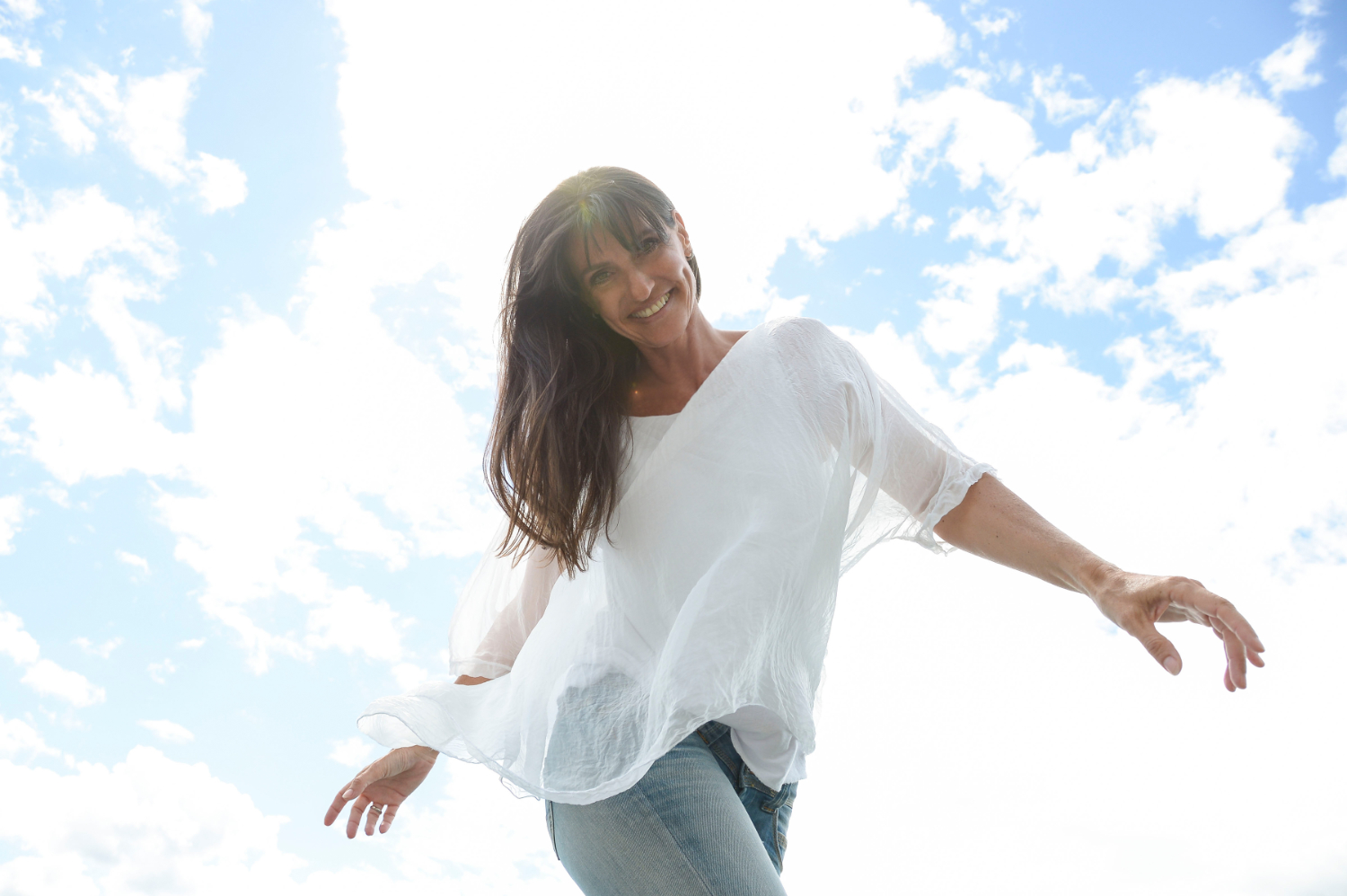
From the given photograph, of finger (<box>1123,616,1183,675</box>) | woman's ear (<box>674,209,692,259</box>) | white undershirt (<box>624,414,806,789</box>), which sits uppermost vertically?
woman's ear (<box>674,209,692,259</box>)

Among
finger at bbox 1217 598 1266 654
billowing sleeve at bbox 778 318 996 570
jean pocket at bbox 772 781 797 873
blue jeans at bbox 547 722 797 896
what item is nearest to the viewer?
finger at bbox 1217 598 1266 654

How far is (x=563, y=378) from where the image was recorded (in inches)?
91.9

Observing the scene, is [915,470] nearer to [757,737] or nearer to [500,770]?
[757,737]

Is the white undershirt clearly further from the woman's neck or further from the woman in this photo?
the woman's neck

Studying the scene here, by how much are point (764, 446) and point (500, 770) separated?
86 cm

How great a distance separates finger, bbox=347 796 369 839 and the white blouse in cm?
18

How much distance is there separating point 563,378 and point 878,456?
2.70 ft

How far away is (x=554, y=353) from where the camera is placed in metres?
2.36

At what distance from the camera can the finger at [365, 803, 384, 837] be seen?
2.01 meters

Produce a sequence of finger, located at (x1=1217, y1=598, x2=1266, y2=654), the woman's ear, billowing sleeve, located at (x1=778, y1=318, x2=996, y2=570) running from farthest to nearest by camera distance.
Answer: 1. the woman's ear
2. billowing sleeve, located at (x1=778, y1=318, x2=996, y2=570)
3. finger, located at (x1=1217, y1=598, x2=1266, y2=654)

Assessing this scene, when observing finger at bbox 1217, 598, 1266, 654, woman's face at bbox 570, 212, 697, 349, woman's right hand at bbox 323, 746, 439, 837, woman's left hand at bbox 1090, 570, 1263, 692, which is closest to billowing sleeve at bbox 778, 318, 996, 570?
woman's face at bbox 570, 212, 697, 349

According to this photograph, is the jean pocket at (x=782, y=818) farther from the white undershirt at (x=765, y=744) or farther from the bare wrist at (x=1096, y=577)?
the bare wrist at (x=1096, y=577)

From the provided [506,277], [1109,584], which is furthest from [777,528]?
[506,277]

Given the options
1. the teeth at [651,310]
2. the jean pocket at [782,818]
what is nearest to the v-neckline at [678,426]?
the teeth at [651,310]
